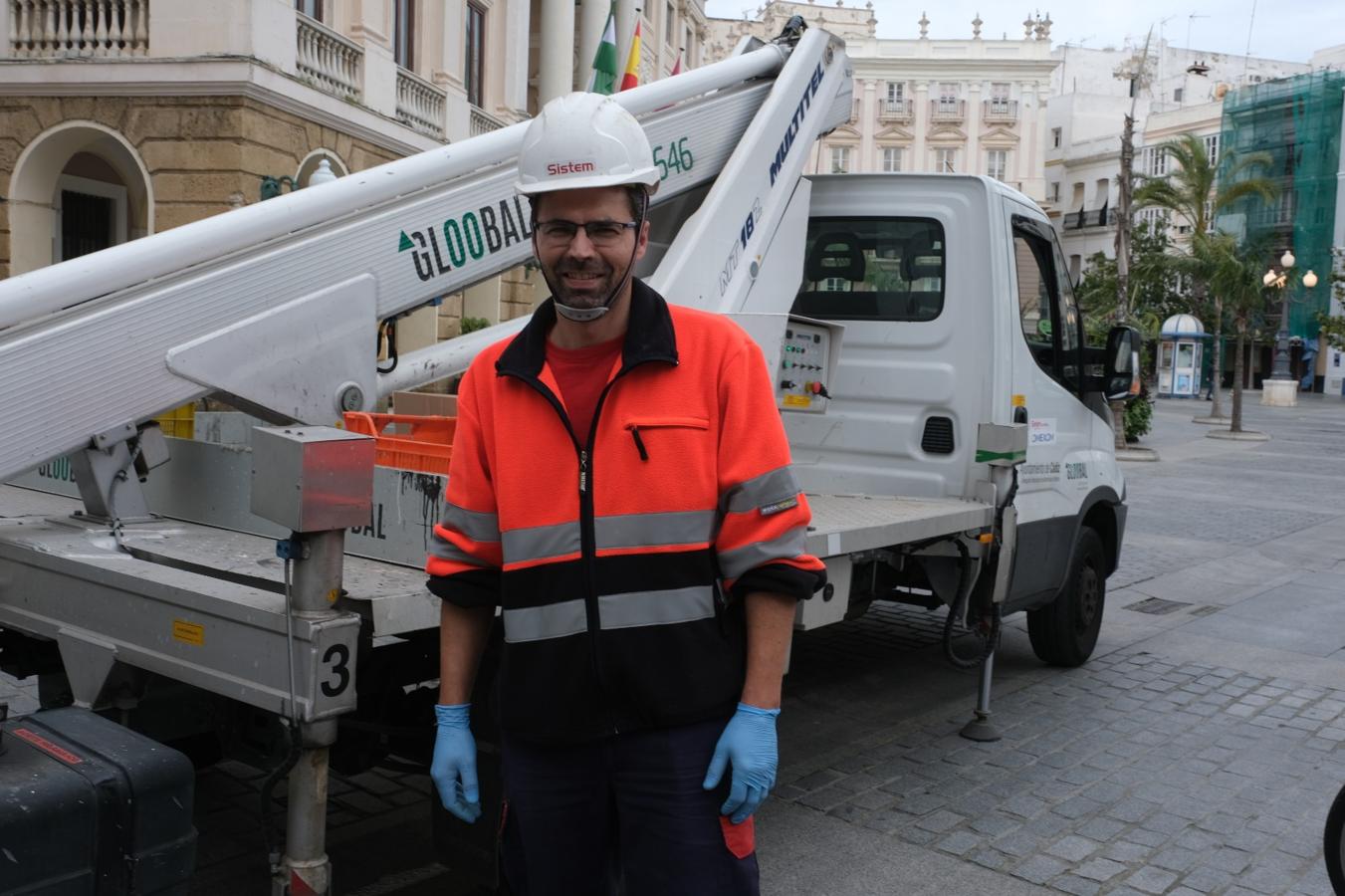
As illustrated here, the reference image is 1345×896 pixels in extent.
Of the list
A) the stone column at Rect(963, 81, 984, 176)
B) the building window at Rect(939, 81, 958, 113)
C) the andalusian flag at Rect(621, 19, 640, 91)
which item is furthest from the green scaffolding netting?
the andalusian flag at Rect(621, 19, 640, 91)

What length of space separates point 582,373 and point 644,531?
338 mm

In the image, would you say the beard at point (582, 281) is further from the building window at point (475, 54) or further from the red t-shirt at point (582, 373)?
the building window at point (475, 54)

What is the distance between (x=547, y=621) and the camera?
2.25m

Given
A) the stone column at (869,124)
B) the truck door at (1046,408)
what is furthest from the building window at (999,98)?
the truck door at (1046,408)

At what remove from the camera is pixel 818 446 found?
20.1 feet

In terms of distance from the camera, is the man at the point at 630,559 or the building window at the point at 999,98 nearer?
the man at the point at 630,559

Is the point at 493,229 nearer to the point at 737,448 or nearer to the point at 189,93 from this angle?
the point at 737,448

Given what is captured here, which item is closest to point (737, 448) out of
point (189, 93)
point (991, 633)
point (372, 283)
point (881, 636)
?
point (372, 283)

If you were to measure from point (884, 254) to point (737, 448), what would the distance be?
4000 mm

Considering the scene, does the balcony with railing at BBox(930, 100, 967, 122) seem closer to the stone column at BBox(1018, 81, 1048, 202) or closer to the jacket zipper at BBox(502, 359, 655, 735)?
the stone column at BBox(1018, 81, 1048, 202)

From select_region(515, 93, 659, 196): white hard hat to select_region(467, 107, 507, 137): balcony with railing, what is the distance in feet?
69.2

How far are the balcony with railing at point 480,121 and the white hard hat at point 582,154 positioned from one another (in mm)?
21081

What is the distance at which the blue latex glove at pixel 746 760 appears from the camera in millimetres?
2184

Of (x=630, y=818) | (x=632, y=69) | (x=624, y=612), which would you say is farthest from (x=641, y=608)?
(x=632, y=69)
